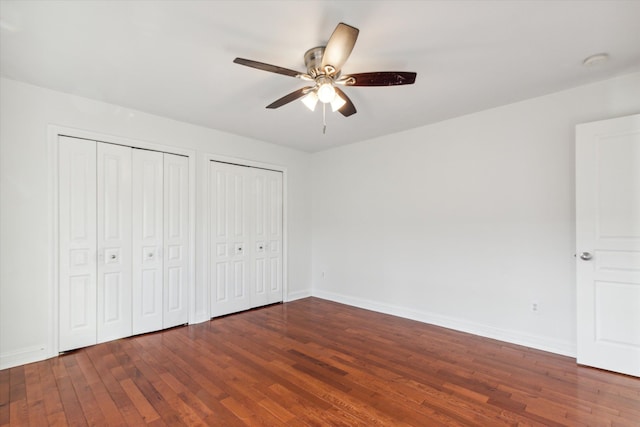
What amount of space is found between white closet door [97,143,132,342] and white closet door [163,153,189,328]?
1.36 feet

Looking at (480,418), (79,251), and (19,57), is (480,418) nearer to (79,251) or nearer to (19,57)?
(79,251)

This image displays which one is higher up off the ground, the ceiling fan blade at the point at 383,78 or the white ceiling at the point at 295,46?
the white ceiling at the point at 295,46

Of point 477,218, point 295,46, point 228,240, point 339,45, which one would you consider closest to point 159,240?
point 228,240

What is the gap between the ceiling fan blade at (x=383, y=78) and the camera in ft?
6.63

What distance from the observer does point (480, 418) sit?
2.00m

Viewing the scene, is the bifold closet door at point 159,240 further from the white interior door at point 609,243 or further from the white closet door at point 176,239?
the white interior door at point 609,243

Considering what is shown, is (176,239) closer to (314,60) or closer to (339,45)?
Answer: (314,60)

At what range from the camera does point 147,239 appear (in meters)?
3.57

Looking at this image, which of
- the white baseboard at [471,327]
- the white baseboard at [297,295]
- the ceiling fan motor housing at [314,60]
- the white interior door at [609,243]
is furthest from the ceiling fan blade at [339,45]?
the white baseboard at [297,295]

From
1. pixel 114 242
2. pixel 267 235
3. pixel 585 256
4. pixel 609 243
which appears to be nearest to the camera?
pixel 609 243

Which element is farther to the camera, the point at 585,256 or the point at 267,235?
the point at 267,235

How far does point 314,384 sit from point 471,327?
7.15 ft

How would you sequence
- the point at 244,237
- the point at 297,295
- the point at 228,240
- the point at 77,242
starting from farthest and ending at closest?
the point at 297,295
the point at 244,237
the point at 228,240
the point at 77,242

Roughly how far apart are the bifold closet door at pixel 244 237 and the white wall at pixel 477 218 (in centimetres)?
111
